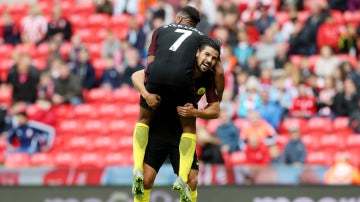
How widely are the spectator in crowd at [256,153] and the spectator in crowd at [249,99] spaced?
3.92ft

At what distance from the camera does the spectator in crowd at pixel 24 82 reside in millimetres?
19859

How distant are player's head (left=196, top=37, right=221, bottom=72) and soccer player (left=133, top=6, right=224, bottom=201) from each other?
0.05 meters

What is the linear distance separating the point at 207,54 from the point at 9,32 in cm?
1331

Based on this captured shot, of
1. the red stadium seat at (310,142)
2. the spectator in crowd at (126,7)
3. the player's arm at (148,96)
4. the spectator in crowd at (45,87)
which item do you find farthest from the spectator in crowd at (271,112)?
the player's arm at (148,96)

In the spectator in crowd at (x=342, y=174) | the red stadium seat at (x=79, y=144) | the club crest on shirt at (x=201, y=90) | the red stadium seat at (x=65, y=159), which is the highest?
the club crest on shirt at (x=201, y=90)

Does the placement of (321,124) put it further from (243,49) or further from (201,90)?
(201,90)

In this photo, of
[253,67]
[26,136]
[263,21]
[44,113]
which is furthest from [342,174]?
[44,113]

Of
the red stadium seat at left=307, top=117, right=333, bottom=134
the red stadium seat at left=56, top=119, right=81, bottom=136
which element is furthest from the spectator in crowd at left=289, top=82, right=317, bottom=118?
the red stadium seat at left=56, top=119, right=81, bottom=136

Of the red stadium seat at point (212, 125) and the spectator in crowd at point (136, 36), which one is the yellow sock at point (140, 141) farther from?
the spectator in crowd at point (136, 36)

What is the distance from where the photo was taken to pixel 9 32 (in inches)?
883

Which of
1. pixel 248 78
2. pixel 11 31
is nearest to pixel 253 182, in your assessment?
pixel 248 78

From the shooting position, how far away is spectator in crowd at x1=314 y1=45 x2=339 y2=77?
62.2 ft

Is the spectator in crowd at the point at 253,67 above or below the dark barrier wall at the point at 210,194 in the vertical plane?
above

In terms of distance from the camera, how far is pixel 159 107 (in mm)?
10156
